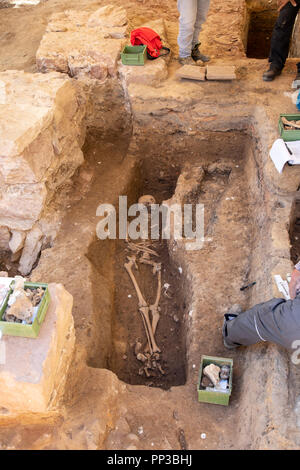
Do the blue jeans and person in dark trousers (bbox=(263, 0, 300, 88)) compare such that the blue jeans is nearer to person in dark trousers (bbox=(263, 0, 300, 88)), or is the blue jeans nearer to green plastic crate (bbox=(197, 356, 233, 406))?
person in dark trousers (bbox=(263, 0, 300, 88))

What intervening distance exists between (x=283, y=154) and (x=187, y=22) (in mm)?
2540

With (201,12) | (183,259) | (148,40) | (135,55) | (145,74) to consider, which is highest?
(201,12)

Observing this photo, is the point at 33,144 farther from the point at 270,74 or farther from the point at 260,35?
the point at 260,35

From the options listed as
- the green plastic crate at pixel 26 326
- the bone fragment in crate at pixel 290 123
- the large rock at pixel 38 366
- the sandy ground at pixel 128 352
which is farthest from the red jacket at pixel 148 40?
the green plastic crate at pixel 26 326

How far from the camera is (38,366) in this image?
265 cm

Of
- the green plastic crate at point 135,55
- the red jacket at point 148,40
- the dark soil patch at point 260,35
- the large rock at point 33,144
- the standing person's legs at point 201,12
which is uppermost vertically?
the dark soil patch at point 260,35

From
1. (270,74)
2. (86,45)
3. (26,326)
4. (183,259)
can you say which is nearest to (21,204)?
(183,259)

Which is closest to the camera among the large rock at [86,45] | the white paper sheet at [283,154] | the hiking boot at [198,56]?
the white paper sheet at [283,154]

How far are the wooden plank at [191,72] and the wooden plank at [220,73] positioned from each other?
0.26 ft

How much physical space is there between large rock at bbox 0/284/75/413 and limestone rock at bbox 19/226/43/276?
6.22 feet

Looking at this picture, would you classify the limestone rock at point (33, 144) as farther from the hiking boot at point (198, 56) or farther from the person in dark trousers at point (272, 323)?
the person in dark trousers at point (272, 323)

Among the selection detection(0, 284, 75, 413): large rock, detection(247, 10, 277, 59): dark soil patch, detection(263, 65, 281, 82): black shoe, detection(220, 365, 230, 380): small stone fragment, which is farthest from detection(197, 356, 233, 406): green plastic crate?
detection(247, 10, 277, 59): dark soil patch

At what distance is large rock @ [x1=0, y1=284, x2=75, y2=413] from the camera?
263 centimetres

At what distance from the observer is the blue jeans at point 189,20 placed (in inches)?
206
